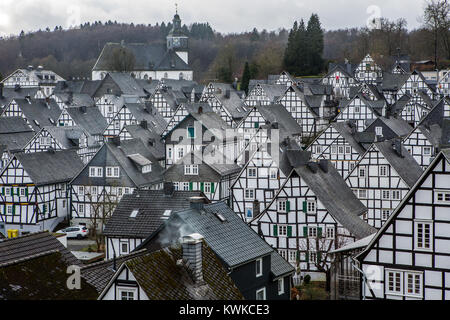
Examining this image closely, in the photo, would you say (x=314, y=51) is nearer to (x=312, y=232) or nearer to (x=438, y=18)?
(x=438, y=18)

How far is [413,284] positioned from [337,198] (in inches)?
634

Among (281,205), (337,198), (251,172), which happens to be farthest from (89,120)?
(337,198)

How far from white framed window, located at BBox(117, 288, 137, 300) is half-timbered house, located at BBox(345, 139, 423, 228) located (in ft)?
90.2

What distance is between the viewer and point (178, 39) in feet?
522

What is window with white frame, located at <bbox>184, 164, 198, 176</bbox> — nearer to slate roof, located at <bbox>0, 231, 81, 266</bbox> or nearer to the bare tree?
slate roof, located at <bbox>0, 231, 81, 266</bbox>

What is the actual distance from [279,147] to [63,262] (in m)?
29.7

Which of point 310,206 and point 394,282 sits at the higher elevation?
point 310,206

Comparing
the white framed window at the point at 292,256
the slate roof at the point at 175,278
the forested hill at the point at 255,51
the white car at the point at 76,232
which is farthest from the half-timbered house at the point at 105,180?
the forested hill at the point at 255,51

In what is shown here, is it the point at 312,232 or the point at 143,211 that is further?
the point at 312,232

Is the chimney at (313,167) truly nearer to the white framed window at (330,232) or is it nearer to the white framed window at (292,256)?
the white framed window at (330,232)

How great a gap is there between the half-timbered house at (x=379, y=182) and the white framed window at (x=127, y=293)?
27.5m

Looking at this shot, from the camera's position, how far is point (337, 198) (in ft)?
135

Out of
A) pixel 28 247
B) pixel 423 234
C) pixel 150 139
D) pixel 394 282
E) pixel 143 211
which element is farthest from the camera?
pixel 150 139

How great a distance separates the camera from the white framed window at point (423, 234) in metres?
24.9
